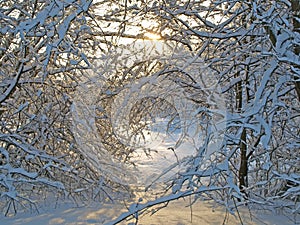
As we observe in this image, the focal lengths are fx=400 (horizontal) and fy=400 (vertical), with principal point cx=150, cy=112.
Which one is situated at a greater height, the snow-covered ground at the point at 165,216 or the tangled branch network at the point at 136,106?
the tangled branch network at the point at 136,106

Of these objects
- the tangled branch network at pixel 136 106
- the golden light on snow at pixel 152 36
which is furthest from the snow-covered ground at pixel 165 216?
the golden light on snow at pixel 152 36

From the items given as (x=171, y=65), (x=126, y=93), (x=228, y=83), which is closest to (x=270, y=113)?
(x=228, y=83)

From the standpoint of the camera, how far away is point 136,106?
5.35 m

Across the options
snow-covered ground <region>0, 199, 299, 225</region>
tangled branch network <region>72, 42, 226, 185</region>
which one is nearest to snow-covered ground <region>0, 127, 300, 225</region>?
snow-covered ground <region>0, 199, 299, 225</region>

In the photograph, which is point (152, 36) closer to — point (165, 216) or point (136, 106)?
point (136, 106)

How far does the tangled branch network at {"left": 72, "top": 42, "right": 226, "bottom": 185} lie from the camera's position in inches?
185

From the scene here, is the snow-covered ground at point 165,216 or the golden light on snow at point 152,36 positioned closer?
the snow-covered ground at point 165,216

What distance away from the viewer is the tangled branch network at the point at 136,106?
15.4 feet

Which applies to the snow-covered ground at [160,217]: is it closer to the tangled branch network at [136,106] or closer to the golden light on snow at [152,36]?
the tangled branch network at [136,106]

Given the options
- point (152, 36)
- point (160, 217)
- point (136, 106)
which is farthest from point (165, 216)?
point (152, 36)

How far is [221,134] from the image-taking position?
10.5 ft

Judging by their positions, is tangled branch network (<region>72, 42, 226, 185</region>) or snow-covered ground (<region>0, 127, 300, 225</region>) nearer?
snow-covered ground (<region>0, 127, 300, 225</region>)

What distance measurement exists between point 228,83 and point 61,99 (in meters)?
1.99

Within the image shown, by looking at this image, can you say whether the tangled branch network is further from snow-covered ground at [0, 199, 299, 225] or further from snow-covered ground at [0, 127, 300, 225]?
snow-covered ground at [0, 199, 299, 225]
